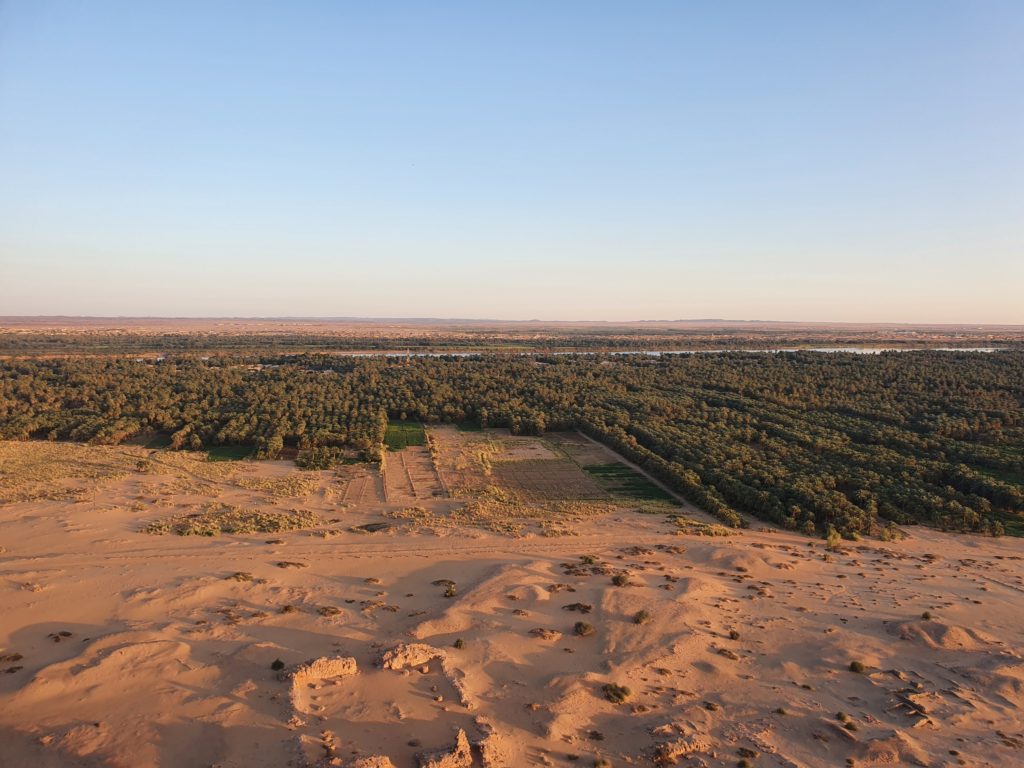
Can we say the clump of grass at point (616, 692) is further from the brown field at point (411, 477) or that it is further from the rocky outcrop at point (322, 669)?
the brown field at point (411, 477)

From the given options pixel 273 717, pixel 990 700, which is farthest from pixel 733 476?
pixel 273 717

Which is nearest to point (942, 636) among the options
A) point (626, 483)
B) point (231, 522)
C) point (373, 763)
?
point (373, 763)

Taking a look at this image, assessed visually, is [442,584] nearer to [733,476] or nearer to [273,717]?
[273,717]

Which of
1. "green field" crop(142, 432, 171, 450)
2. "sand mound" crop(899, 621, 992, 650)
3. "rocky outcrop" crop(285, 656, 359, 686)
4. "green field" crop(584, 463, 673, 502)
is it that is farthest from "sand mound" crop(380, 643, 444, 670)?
"green field" crop(142, 432, 171, 450)

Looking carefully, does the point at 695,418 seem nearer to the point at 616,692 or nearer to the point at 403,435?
the point at 403,435

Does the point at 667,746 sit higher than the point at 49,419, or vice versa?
the point at 49,419

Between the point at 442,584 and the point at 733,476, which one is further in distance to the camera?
the point at 733,476

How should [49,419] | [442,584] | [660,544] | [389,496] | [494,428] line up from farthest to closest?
[494,428] < [49,419] < [389,496] < [660,544] < [442,584]
